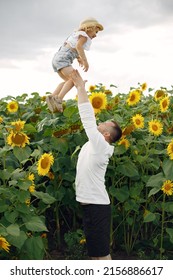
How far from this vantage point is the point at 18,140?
3.43 m

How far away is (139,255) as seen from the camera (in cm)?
429

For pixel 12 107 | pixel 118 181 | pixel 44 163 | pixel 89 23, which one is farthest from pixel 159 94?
pixel 44 163

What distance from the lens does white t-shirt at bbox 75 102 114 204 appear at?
131 inches

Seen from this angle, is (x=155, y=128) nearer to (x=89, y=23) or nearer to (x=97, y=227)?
(x=97, y=227)

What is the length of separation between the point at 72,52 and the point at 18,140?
2182 mm

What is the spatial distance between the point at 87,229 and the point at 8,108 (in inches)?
73.9

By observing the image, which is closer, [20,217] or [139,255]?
[20,217]

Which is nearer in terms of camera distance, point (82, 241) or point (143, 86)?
point (82, 241)

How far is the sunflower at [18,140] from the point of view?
343 cm

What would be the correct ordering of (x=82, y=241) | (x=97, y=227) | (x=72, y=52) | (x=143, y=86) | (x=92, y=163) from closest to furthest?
1. (x=92, y=163)
2. (x=97, y=227)
3. (x=82, y=241)
4. (x=72, y=52)
5. (x=143, y=86)

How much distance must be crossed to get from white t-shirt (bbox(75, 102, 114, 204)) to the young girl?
5.17 feet
